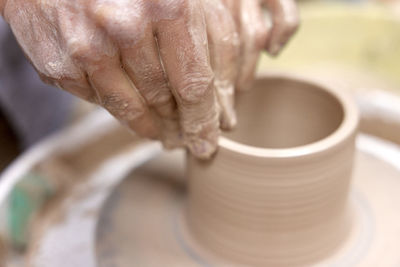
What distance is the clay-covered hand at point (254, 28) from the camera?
3.44 ft

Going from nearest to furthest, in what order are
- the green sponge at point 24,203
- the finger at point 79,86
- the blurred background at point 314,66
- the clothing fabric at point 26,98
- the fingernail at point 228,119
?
the finger at point 79,86 → the fingernail at point 228,119 → the green sponge at point 24,203 → the clothing fabric at point 26,98 → the blurred background at point 314,66

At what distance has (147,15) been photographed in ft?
2.46

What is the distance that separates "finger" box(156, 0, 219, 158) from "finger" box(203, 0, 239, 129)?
74mm

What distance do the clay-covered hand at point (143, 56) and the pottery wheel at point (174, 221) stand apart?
27 cm

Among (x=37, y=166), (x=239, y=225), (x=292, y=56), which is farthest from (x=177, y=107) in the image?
(x=292, y=56)

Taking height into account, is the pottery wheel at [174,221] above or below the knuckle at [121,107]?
below

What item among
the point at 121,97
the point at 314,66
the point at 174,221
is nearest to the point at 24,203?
the point at 174,221

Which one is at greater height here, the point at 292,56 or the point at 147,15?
the point at 147,15

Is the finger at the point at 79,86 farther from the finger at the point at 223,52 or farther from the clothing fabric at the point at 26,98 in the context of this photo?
the clothing fabric at the point at 26,98

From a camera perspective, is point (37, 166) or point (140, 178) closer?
point (140, 178)

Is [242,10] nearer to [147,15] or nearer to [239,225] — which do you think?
[147,15]

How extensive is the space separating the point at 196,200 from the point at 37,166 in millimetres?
597

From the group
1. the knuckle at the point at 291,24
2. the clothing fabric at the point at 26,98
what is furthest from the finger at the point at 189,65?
the clothing fabric at the point at 26,98

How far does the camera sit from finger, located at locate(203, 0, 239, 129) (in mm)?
917
